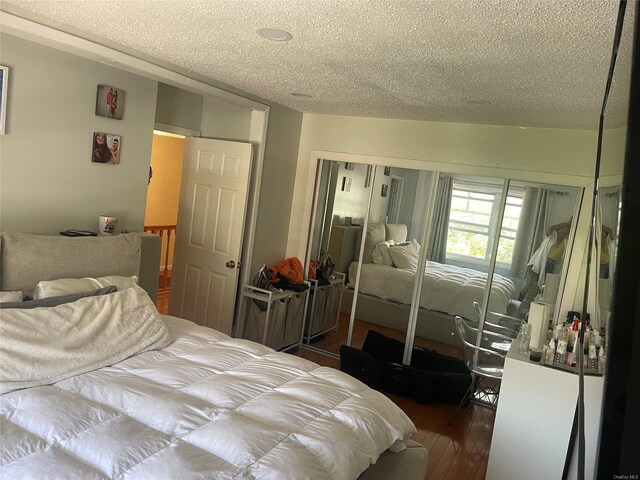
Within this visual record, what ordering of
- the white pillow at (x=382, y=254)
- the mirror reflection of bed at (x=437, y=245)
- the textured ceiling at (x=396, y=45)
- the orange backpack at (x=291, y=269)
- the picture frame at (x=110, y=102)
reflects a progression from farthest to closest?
the orange backpack at (x=291, y=269), the white pillow at (x=382, y=254), the mirror reflection of bed at (x=437, y=245), the picture frame at (x=110, y=102), the textured ceiling at (x=396, y=45)

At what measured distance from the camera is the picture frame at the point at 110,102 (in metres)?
3.21

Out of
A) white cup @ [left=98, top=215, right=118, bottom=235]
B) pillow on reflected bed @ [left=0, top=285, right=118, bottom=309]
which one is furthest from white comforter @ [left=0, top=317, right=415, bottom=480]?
white cup @ [left=98, top=215, right=118, bottom=235]

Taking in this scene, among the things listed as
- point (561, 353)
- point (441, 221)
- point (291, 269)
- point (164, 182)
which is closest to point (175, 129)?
point (291, 269)

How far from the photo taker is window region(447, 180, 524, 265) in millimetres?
4125

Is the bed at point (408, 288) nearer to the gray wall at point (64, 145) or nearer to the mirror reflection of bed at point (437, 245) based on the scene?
the mirror reflection of bed at point (437, 245)

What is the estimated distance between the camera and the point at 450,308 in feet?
14.6

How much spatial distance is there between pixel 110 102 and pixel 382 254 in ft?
8.81

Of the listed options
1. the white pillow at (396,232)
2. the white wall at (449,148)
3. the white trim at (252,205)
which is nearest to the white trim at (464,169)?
the white wall at (449,148)

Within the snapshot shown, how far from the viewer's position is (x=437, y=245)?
4.42m

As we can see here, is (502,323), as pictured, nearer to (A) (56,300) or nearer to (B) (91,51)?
(A) (56,300)

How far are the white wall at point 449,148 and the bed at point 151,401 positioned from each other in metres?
2.36

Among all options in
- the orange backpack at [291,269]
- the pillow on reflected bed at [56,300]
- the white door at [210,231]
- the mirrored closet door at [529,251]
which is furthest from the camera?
the orange backpack at [291,269]

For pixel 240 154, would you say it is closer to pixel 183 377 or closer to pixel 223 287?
pixel 223 287

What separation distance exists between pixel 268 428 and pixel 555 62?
200cm
